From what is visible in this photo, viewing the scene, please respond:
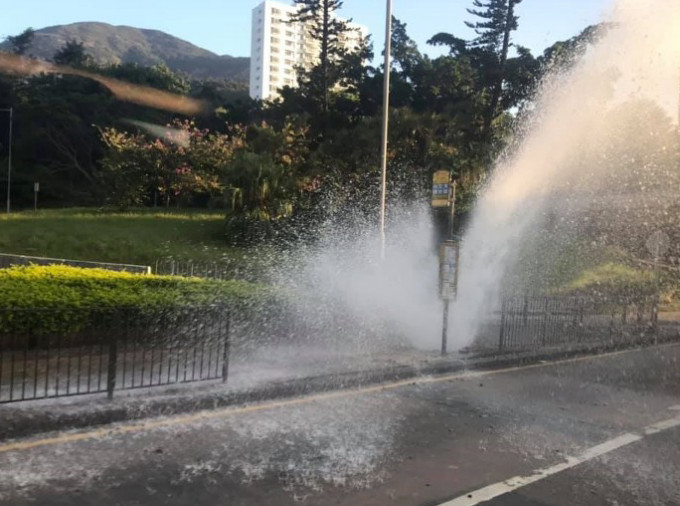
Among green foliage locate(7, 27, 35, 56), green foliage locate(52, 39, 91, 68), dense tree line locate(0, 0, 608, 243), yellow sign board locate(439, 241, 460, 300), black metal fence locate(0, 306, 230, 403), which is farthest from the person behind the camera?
green foliage locate(7, 27, 35, 56)

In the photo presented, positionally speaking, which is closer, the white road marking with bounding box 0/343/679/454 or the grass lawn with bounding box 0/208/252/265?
the white road marking with bounding box 0/343/679/454

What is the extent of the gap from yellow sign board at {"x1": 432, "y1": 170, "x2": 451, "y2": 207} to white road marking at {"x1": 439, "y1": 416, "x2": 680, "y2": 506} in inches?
182

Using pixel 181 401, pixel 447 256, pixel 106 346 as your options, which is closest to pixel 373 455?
pixel 181 401

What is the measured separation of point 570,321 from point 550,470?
29.7 ft

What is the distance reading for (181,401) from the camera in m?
6.74

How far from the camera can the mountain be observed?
78250 millimetres

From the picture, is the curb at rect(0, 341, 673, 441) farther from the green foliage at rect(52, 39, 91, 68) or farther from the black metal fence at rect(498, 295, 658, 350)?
→ the green foliage at rect(52, 39, 91, 68)

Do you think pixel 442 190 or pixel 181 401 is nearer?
pixel 181 401

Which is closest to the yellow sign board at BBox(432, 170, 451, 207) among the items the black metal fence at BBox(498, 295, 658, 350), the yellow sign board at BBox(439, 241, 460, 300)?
the yellow sign board at BBox(439, 241, 460, 300)

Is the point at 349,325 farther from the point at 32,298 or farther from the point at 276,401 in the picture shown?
the point at 32,298

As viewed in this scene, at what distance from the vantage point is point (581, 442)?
6.21m

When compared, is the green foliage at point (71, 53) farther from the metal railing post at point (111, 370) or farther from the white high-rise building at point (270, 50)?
the metal railing post at point (111, 370)

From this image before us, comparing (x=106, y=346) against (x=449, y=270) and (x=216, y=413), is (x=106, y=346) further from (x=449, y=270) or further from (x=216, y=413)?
(x=449, y=270)

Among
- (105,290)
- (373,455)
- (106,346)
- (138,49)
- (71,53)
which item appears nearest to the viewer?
(373,455)
